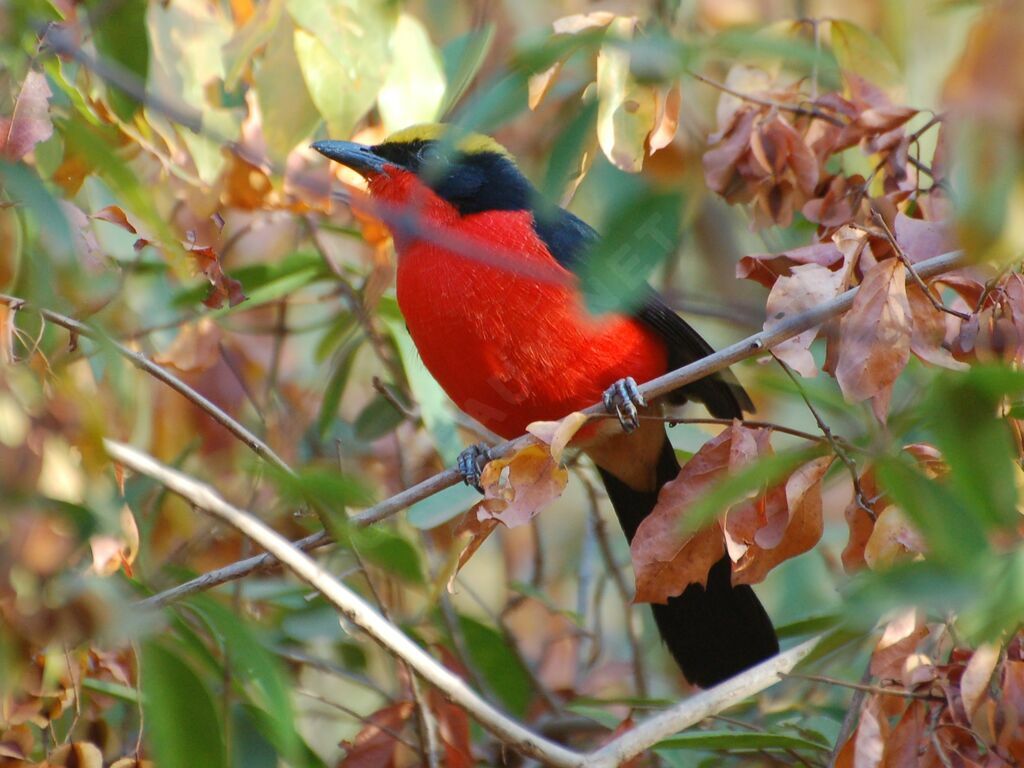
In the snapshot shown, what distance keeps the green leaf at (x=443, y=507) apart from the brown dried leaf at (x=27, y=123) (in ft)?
5.31

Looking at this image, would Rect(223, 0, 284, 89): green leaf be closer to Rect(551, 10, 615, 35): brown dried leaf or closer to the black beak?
Rect(551, 10, 615, 35): brown dried leaf

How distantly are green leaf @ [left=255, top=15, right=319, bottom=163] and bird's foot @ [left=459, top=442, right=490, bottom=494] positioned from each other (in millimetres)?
983

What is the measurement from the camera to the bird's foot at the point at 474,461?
3.51m

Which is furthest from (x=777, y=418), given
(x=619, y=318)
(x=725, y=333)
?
(x=619, y=318)

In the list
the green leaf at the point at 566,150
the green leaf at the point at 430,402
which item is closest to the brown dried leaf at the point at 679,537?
the green leaf at the point at 566,150

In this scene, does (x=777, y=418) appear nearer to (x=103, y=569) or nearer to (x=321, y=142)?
(x=321, y=142)

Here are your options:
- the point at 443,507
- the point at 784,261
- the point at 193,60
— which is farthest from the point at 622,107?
the point at 443,507

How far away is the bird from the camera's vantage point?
3650 millimetres

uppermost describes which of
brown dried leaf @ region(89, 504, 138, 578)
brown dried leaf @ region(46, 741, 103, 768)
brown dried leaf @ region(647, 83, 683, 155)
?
brown dried leaf @ region(647, 83, 683, 155)

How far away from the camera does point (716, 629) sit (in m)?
3.77

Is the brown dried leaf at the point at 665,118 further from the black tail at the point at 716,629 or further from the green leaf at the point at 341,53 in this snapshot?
the black tail at the point at 716,629

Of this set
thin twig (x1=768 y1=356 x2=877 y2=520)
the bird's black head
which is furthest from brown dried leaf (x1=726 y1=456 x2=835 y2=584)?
the bird's black head

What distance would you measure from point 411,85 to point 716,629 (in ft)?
5.82

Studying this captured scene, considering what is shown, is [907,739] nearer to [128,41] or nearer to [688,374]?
[688,374]
